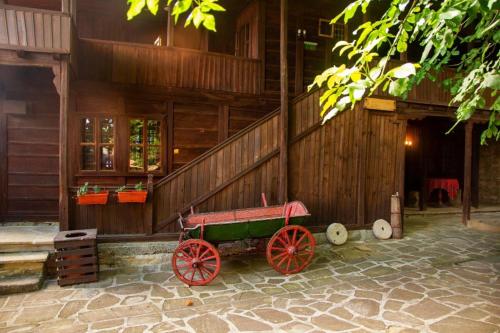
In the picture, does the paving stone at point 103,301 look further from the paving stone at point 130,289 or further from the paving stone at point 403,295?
the paving stone at point 403,295

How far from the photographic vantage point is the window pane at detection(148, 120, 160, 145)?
941cm

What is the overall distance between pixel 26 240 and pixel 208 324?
4129 millimetres

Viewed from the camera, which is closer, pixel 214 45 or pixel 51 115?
pixel 51 115

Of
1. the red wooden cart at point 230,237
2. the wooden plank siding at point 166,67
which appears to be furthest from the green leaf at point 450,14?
the wooden plank siding at point 166,67

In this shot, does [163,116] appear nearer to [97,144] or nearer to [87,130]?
[97,144]

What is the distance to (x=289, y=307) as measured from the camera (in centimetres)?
509

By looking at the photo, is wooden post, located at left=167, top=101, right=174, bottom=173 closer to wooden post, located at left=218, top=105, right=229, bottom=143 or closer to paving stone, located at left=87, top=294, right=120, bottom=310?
wooden post, located at left=218, top=105, right=229, bottom=143

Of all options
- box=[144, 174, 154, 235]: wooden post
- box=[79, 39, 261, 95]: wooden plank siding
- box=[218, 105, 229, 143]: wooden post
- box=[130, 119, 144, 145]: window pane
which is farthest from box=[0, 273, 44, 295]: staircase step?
box=[218, 105, 229, 143]: wooden post

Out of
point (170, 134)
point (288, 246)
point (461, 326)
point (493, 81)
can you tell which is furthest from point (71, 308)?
point (493, 81)

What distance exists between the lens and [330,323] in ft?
15.2

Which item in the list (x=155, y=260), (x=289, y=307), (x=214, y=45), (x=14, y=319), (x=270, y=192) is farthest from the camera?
(x=214, y=45)

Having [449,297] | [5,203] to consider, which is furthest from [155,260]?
[449,297]

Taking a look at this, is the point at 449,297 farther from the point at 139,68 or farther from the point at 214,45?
the point at 214,45

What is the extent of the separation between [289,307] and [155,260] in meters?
3.21
